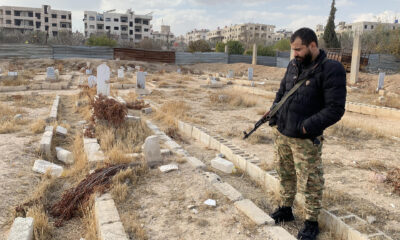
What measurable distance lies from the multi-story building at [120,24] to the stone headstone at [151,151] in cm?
7564

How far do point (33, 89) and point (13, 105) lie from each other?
5.19 m

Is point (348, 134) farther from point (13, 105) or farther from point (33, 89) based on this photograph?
point (33, 89)

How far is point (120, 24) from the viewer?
7975cm

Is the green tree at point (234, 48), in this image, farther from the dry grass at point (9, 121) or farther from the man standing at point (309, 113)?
the man standing at point (309, 113)

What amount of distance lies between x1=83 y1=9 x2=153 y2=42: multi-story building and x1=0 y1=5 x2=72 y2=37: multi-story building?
18.6 feet

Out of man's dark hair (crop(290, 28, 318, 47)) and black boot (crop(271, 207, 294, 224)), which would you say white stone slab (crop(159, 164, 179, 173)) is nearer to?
black boot (crop(271, 207, 294, 224))

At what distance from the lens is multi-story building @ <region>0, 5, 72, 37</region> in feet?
231

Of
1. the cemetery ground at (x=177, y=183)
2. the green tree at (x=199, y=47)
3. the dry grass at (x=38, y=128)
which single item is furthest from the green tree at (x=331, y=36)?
the dry grass at (x=38, y=128)

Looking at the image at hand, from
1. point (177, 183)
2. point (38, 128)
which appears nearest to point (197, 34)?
point (38, 128)

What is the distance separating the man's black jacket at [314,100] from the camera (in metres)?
2.71

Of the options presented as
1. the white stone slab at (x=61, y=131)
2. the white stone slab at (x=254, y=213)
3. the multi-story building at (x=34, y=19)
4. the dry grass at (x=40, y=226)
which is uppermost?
the multi-story building at (x=34, y=19)

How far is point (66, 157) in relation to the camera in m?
5.32

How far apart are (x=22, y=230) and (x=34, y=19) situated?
83.7 m

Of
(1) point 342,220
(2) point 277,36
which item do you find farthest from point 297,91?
(2) point 277,36
